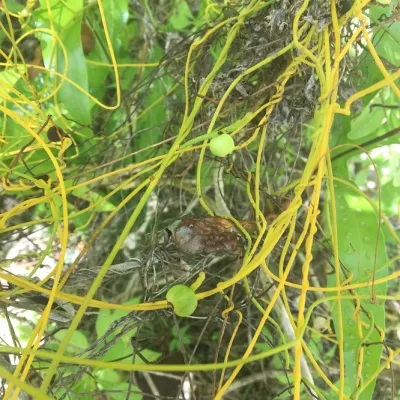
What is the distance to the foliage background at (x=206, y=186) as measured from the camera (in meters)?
0.57

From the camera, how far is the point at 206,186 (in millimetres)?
796

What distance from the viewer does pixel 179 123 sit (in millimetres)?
762

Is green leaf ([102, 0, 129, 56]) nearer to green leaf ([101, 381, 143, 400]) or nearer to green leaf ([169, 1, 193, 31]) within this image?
green leaf ([169, 1, 193, 31])

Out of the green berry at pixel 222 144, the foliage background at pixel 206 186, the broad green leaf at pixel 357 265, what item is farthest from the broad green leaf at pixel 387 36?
the green berry at pixel 222 144

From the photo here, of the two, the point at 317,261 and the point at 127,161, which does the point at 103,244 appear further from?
the point at 317,261

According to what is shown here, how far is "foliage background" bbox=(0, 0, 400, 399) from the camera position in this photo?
569 millimetres

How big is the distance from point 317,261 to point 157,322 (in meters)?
0.35

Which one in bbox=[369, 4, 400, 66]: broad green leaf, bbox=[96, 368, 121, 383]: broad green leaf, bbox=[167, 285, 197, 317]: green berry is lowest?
bbox=[96, 368, 121, 383]: broad green leaf

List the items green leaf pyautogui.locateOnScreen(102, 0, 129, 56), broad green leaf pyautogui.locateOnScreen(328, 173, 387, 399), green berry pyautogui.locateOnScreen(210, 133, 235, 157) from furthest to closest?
green leaf pyautogui.locateOnScreen(102, 0, 129, 56)
broad green leaf pyautogui.locateOnScreen(328, 173, 387, 399)
green berry pyautogui.locateOnScreen(210, 133, 235, 157)

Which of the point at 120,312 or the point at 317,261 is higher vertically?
the point at 317,261

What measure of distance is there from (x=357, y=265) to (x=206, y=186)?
28cm

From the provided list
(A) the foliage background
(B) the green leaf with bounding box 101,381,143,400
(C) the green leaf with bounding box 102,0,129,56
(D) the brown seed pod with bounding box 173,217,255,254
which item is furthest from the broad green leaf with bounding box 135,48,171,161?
(B) the green leaf with bounding box 101,381,143,400

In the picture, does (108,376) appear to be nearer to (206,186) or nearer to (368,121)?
(206,186)

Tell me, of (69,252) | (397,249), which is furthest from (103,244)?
(397,249)
